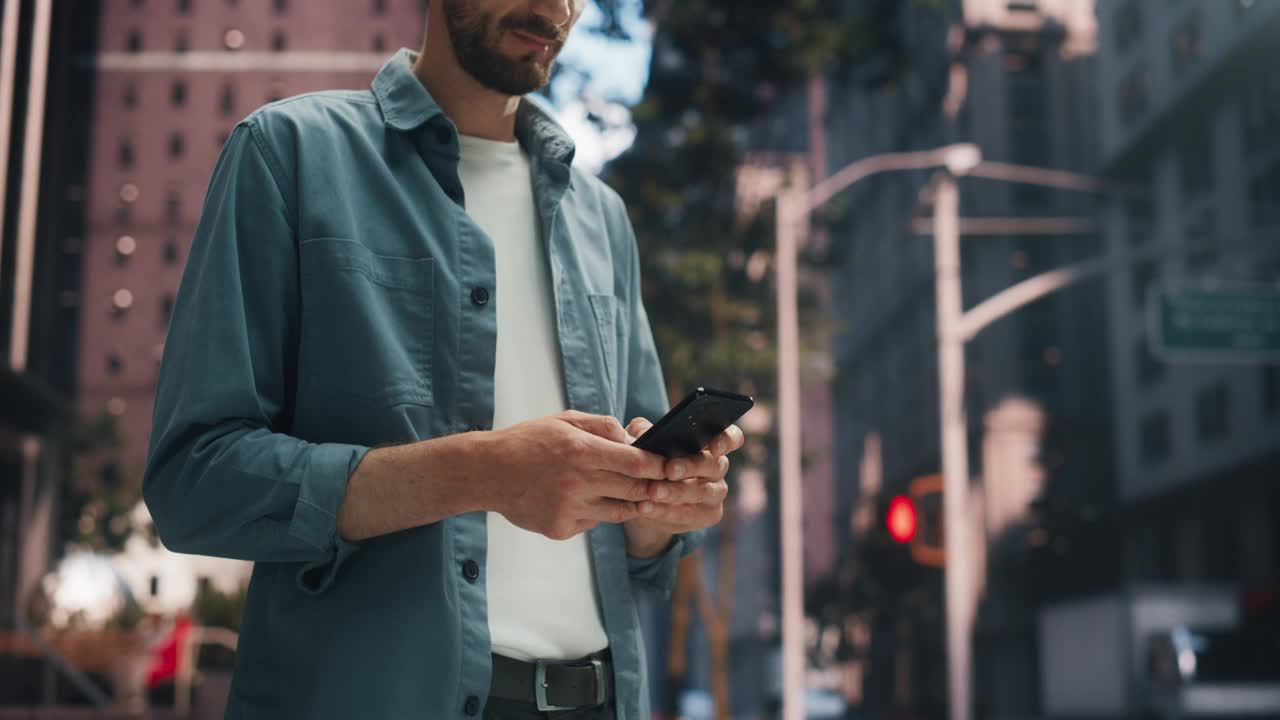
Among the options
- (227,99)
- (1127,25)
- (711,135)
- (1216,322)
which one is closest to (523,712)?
(227,99)

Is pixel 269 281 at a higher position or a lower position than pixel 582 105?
lower

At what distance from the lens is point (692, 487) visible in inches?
68.8

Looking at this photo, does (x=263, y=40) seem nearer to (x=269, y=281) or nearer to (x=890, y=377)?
(x=269, y=281)

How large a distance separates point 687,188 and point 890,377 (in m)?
59.9

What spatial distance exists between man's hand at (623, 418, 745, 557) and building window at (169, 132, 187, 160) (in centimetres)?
499

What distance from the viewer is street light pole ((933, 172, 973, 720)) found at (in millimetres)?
17016

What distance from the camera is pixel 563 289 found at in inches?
82.6

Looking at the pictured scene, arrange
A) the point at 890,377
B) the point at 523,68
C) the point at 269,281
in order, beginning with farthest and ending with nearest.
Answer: the point at 890,377, the point at 523,68, the point at 269,281

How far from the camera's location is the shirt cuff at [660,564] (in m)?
2.16

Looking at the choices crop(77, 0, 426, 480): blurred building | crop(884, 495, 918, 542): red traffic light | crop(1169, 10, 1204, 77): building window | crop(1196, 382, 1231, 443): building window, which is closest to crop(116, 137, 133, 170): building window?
crop(77, 0, 426, 480): blurred building

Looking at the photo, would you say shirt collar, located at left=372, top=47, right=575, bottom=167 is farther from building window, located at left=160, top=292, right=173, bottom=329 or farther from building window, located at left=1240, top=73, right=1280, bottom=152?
building window, located at left=1240, top=73, right=1280, bottom=152

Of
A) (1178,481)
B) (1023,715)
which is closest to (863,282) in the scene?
(1023,715)

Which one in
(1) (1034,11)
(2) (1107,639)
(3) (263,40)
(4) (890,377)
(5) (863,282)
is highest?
A: (1) (1034,11)

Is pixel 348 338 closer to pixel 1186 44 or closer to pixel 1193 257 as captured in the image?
pixel 1193 257
